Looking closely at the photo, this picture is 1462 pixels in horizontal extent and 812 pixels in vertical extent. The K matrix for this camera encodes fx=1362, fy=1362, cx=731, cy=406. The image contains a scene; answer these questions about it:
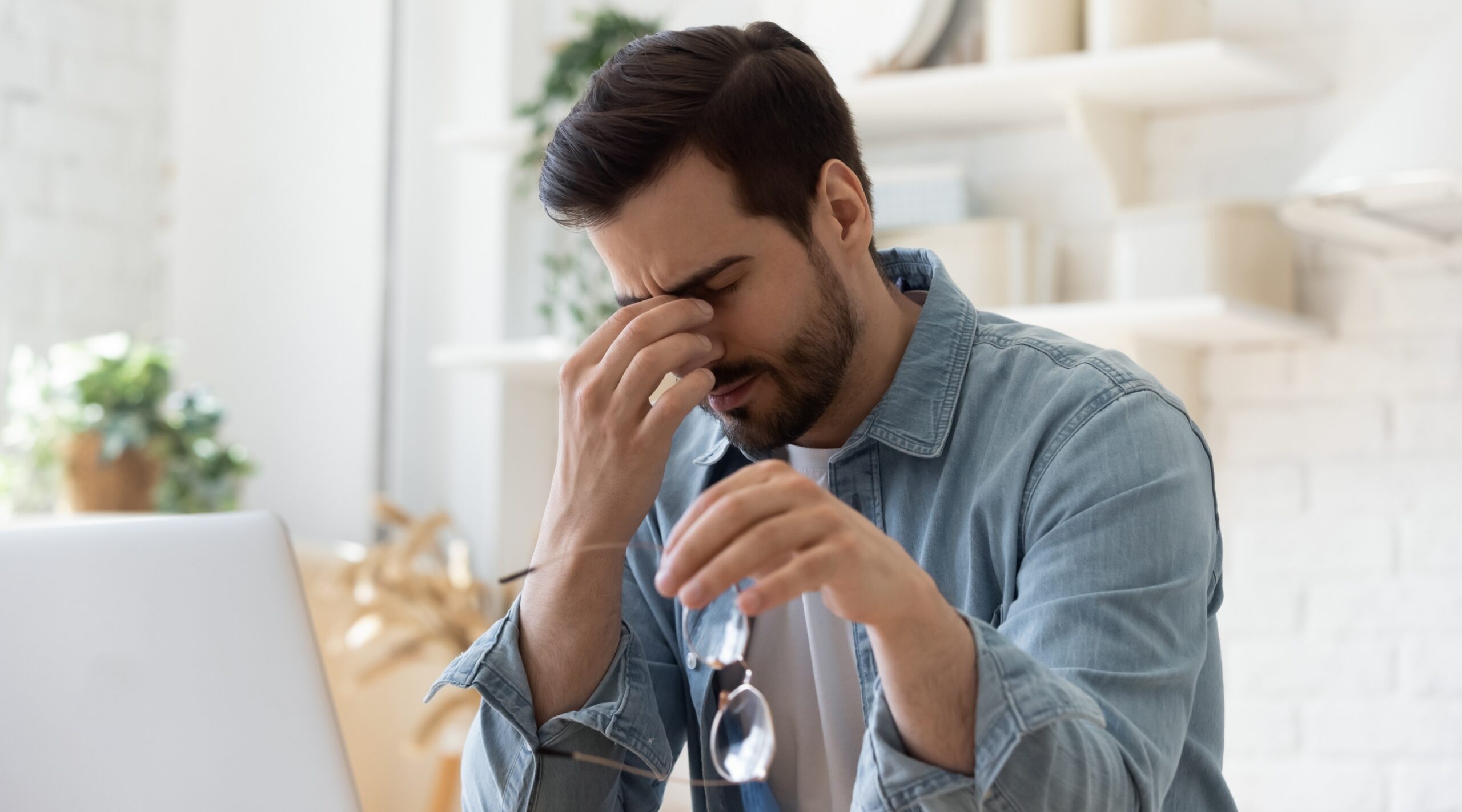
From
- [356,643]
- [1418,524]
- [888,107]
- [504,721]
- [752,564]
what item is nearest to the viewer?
[752,564]

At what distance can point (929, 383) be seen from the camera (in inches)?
42.5

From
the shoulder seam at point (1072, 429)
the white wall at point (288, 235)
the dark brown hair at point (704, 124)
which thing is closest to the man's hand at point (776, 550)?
the shoulder seam at point (1072, 429)

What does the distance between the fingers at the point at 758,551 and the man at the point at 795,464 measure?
134mm

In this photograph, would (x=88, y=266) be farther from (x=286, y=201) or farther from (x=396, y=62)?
(x=396, y=62)

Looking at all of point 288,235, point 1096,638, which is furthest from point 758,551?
point 288,235

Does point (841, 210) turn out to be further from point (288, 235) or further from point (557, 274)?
point (288, 235)

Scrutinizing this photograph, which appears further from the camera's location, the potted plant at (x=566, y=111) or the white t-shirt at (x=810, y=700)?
the potted plant at (x=566, y=111)

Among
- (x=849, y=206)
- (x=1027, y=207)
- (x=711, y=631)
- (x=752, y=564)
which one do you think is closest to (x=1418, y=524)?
(x=1027, y=207)

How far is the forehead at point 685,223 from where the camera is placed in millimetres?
1026

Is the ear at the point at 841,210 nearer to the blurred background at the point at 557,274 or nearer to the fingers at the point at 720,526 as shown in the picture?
the fingers at the point at 720,526

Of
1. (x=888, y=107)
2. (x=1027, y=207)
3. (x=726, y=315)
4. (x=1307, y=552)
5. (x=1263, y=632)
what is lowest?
(x=1263, y=632)

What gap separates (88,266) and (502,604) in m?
1.13

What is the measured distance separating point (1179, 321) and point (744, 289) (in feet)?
2.59

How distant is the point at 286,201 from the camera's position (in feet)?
9.07
